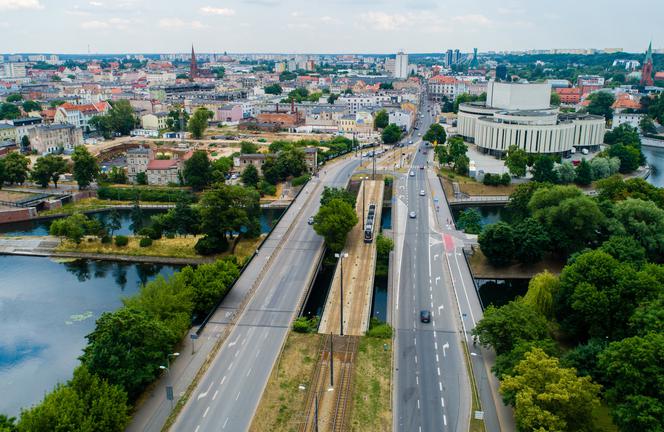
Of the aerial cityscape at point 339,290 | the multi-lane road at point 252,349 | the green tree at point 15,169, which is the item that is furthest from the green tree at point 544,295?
the green tree at point 15,169

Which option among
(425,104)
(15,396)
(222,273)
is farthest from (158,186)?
(425,104)

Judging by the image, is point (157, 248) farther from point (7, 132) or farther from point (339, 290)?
point (7, 132)

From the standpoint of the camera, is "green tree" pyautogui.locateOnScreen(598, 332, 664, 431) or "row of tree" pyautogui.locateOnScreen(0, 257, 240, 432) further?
"row of tree" pyautogui.locateOnScreen(0, 257, 240, 432)

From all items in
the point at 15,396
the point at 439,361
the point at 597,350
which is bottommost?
the point at 15,396

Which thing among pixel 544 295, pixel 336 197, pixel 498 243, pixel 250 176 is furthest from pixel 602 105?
pixel 544 295

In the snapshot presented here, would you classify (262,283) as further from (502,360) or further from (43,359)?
(502,360)

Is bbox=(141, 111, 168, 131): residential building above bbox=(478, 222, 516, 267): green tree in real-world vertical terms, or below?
above

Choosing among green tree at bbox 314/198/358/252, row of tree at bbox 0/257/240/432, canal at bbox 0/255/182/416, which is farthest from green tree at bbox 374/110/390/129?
row of tree at bbox 0/257/240/432

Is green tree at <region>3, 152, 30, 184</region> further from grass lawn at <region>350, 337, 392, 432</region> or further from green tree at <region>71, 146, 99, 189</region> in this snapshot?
grass lawn at <region>350, 337, 392, 432</region>
